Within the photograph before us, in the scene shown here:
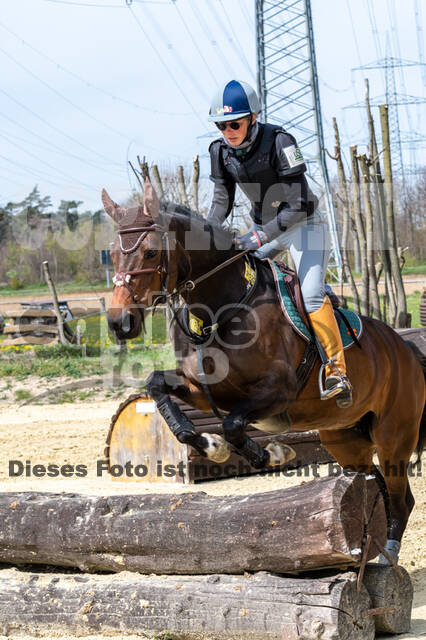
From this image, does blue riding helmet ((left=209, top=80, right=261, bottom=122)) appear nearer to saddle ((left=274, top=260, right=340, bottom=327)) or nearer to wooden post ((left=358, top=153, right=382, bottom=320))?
saddle ((left=274, top=260, right=340, bottom=327))

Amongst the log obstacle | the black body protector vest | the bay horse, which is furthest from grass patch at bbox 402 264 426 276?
the black body protector vest

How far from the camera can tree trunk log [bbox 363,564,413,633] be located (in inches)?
149

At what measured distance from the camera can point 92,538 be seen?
4145mm

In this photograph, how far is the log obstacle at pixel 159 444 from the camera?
777 centimetres

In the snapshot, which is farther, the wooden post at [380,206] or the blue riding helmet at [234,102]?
the wooden post at [380,206]

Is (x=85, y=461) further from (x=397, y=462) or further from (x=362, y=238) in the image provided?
(x=362, y=238)

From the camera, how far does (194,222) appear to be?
14.9ft

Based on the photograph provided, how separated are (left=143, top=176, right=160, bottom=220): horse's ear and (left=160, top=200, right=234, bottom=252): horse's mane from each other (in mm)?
123

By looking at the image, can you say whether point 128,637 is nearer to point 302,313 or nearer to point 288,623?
point 288,623

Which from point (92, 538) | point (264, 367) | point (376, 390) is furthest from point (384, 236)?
point (92, 538)

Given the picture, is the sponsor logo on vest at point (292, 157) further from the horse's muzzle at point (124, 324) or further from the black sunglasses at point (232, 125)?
the horse's muzzle at point (124, 324)

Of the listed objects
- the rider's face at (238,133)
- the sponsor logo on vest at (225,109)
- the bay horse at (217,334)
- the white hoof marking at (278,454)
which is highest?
the sponsor logo on vest at (225,109)

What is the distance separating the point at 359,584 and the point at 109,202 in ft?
7.89

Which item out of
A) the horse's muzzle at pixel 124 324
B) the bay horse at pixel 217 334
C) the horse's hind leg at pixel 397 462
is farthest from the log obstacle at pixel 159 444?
the horse's muzzle at pixel 124 324
